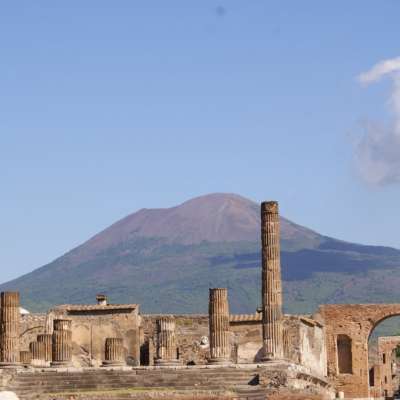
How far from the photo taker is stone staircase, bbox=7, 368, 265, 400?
1901 inches

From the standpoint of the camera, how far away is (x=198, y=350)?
61.1 meters

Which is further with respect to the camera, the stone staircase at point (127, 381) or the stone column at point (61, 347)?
the stone column at point (61, 347)

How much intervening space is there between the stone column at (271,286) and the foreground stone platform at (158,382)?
1.10m

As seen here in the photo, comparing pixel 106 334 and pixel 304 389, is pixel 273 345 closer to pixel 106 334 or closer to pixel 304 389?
pixel 304 389

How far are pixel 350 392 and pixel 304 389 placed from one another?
20.4m

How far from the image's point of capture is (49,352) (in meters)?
57.8

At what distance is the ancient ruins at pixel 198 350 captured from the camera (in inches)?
1913

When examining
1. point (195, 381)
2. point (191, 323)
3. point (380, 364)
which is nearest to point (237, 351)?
point (191, 323)

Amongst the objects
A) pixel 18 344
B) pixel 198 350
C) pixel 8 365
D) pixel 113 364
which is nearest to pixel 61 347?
pixel 18 344

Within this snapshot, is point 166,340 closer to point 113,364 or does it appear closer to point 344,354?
point 113,364

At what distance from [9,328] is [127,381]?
5.78 meters

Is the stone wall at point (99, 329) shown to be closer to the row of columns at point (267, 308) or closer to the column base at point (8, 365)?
the row of columns at point (267, 308)

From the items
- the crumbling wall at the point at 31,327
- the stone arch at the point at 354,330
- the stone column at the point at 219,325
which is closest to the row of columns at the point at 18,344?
the stone column at the point at 219,325

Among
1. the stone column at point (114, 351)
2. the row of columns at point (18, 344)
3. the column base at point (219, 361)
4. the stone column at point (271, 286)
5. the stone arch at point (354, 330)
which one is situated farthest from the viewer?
the stone arch at point (354, 330)
